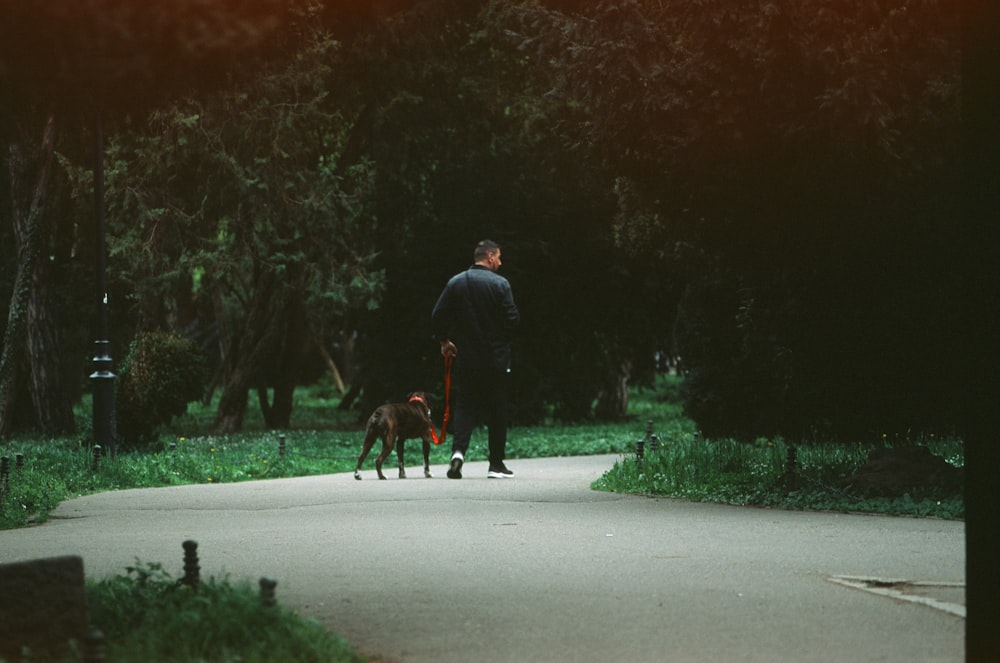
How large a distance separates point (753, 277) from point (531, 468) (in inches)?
Answer: 180

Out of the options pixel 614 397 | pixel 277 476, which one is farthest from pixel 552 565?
pixel 614 397

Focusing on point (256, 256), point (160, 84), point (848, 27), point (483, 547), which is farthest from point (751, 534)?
point (256, 256)

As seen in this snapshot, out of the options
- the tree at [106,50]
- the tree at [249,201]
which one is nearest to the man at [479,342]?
the tree at [106,50]

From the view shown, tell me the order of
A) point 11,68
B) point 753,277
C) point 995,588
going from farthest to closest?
point 753,277, point 11,68, point 995,588

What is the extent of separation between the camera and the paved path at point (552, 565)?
6691 millimetres

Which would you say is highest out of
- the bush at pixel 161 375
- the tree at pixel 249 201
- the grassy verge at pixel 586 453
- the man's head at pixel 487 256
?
the tree at pixel 249 201

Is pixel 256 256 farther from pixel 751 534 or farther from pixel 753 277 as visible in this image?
pixel 751 534

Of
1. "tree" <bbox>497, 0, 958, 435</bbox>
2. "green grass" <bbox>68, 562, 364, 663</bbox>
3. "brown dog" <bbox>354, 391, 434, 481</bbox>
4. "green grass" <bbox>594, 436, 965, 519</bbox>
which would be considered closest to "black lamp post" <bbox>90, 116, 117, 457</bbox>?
"brown dog" <bbox>354, 391, 434, 481</bbox>

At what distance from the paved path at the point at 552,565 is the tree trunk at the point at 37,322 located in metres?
14.4

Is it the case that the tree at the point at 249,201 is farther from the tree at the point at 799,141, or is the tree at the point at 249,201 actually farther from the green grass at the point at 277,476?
the tree at the point at 799,141

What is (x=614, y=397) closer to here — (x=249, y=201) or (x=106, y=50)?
(x=249, y=201)

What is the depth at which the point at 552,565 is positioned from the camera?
29.9 feet

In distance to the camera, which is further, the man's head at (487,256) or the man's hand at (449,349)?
the man's head at (487,256)

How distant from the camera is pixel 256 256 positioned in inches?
1214
